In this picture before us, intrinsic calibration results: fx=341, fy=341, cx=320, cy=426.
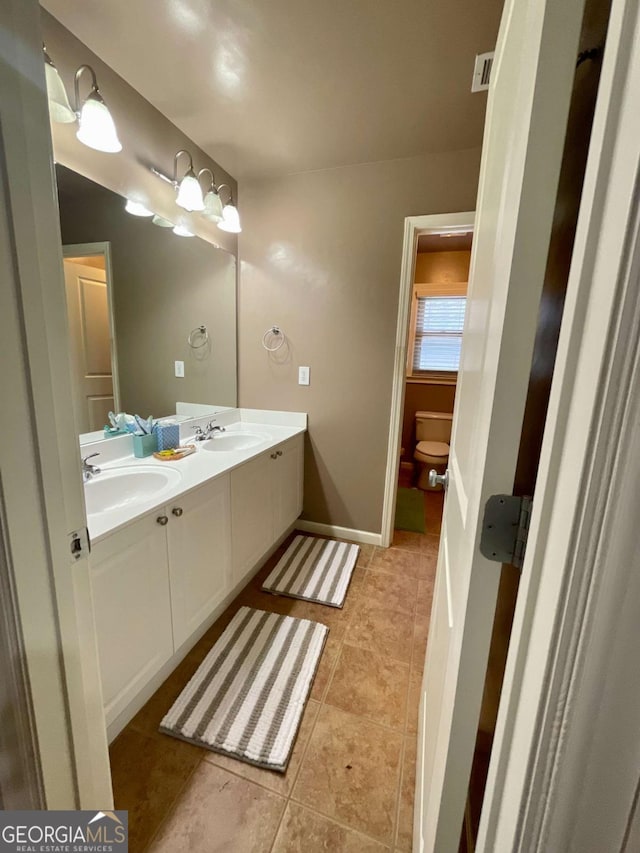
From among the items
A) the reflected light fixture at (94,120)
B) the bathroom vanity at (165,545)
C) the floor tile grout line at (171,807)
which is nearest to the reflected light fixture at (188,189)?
the reflected light fixture at (94,120)

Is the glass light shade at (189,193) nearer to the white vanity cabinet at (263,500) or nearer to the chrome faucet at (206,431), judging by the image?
the chrome faucet at (206,431)

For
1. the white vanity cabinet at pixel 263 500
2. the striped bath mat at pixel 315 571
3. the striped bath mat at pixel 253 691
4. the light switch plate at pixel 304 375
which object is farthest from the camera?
the light switch plate at pixel 304 375

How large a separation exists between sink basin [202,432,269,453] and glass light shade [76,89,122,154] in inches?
56.6

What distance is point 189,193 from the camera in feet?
5.94

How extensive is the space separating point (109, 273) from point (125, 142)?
0.59m

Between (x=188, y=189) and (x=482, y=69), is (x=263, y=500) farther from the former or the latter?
(x=482, y=69)

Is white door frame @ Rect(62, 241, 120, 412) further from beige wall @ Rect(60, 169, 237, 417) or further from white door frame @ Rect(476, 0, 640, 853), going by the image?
white door frame @ Rect(476, 0, 640, 853)

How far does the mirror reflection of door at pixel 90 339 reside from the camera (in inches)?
58.0

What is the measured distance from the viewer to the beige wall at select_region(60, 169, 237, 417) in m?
1.52

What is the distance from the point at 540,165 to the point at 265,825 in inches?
64.0

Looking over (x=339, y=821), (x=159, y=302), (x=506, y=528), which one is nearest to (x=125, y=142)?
(x=159, y=302)

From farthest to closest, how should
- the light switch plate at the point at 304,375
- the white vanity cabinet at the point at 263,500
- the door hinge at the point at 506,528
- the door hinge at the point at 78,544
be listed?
the light switch plate at the point at 304,375 → the white vanity cabinet at the point at 263,500 → the door hinge at the point at 78,544 → the door hinge at the point at 506,528

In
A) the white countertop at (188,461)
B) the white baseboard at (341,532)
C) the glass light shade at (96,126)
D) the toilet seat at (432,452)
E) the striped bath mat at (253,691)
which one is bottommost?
the striped bath mat at (253,691)

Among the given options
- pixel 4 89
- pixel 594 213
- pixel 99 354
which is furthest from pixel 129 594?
pixel 594 213
